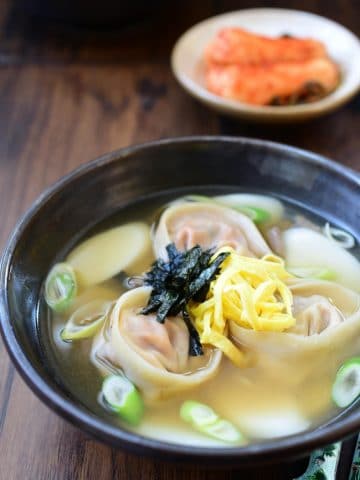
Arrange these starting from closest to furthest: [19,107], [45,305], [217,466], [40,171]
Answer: [217,466]
[45,305]
[40,171]
[19,107]

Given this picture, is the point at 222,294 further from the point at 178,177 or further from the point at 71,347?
the point at 178,177

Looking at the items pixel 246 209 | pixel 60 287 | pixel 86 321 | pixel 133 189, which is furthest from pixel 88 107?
pixel 86 321

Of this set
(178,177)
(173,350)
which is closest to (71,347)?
(173,350)

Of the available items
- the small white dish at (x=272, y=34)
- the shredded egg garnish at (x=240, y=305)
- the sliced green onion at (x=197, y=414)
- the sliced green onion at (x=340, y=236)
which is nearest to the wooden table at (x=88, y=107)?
the small white dish at (x=272, y=34)

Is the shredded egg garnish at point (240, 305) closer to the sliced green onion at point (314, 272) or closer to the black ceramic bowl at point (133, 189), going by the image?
the sliced green onion at point (314, 272)

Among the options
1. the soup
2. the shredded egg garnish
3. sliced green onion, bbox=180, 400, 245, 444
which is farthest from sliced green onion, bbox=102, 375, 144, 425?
the shredded egg garnish
